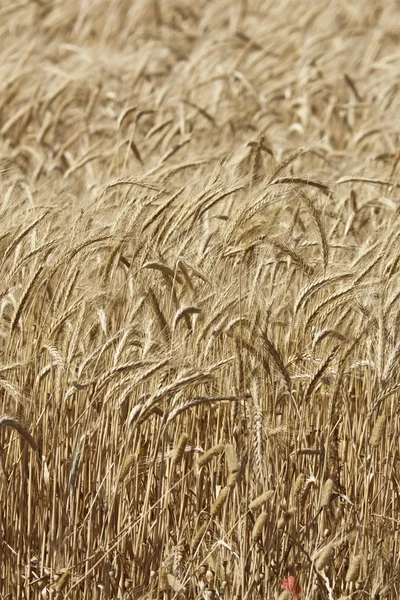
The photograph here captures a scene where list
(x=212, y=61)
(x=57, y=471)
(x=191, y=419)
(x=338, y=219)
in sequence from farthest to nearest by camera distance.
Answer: (x=212, y=61) < (x=338, y=219) < (x=191, y=419) < (x=57, y=471)

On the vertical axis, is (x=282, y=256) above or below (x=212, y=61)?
below

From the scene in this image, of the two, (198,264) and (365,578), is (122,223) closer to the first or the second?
(198,264)

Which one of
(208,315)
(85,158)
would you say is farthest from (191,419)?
(85,158)

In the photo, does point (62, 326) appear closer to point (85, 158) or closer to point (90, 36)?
point (85, 158)

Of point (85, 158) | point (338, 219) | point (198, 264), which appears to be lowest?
point (198, 264)

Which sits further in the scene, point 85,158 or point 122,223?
point 85,158

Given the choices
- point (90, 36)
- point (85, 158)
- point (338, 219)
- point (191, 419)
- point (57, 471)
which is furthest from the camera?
point (90, 36)

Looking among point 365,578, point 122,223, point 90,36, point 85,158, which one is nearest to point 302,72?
point 85,158

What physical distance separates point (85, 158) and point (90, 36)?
507cm

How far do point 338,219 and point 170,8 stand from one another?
664cm

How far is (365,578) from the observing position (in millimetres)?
2371

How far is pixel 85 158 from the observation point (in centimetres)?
401

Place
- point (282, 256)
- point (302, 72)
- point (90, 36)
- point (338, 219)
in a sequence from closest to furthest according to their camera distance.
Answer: point (282, 256) → point (338, 219) → point (302, 72) → point (90, 36)

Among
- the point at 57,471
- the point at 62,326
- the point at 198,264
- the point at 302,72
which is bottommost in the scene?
the point at 57,471
